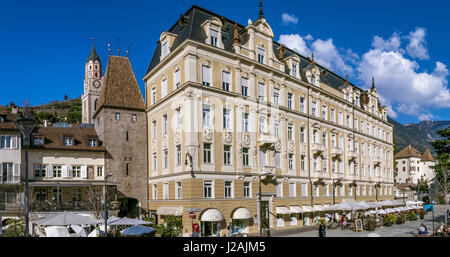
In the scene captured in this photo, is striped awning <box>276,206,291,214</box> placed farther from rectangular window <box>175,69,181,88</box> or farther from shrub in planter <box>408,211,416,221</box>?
shrub in planter <box>408,211,416,221</box>

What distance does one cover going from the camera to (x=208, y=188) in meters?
35.5

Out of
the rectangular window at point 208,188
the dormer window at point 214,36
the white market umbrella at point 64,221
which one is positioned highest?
the dormer window at point 214,36

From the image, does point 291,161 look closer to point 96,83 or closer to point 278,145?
point 278,145

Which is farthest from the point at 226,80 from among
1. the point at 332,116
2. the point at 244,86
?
the point at 332,116

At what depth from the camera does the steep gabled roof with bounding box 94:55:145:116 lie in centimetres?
4462

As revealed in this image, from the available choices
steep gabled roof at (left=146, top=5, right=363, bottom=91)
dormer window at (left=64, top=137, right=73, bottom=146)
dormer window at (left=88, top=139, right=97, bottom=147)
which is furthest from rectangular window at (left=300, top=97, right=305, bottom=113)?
dormer window at (left=64, top=137, right=73, bottom=146)

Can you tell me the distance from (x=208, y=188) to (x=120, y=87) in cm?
1832

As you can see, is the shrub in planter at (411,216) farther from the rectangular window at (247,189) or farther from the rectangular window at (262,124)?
the rectangular window at (247,189)

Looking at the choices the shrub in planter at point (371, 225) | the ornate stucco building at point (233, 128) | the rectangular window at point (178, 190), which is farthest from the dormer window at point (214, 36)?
the shrub in planter at point (371, 225)

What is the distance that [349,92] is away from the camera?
6103 cm

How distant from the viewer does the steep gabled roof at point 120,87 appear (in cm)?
4462

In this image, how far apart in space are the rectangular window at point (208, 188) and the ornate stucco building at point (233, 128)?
90 mm
